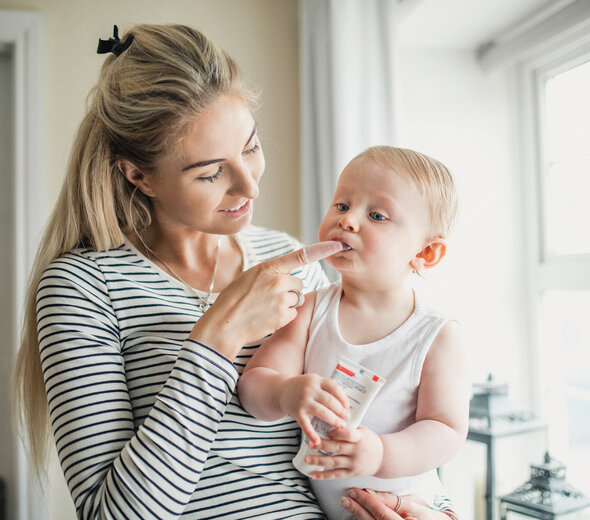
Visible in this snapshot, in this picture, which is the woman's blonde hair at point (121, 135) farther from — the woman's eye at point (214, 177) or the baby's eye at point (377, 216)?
the baby's eye at point (377, 216)

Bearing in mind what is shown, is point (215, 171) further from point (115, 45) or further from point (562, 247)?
point (562, 247)

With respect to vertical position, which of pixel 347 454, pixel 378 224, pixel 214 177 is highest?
pixel 214 177

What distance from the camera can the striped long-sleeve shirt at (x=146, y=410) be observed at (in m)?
0.91

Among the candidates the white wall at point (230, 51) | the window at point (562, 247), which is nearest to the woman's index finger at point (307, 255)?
the white wall at point (230, 51)

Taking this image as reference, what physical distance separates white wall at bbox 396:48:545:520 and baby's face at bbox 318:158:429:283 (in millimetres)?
1416

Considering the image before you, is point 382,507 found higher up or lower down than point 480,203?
lower down

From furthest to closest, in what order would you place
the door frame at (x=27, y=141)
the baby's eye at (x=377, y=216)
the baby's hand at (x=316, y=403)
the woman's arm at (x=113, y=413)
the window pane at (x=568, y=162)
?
1. the door frame at (x=27, y=141)
2. the window pane at (x=568, y=162)
3. the baby's eye at (x=377, y=216)
4. the woman's arm at (x=113, y=413)
5. the baby's hand at (x=316, y=403)

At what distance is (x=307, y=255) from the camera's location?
999 millimetres

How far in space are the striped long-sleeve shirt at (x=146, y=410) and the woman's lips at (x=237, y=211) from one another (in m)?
0.19

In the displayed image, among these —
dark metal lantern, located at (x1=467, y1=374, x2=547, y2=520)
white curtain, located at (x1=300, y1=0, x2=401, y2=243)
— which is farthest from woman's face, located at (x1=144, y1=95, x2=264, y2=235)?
dark metal lantern, located at (x1=467, y1=374, x2=547, y2=520)

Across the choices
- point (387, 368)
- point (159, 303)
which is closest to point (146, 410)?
point (159, 303)

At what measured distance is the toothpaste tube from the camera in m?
0.84

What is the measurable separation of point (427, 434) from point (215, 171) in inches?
24.6

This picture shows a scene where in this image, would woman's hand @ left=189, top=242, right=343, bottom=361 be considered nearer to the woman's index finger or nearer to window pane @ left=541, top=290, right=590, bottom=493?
the woman's index finger
